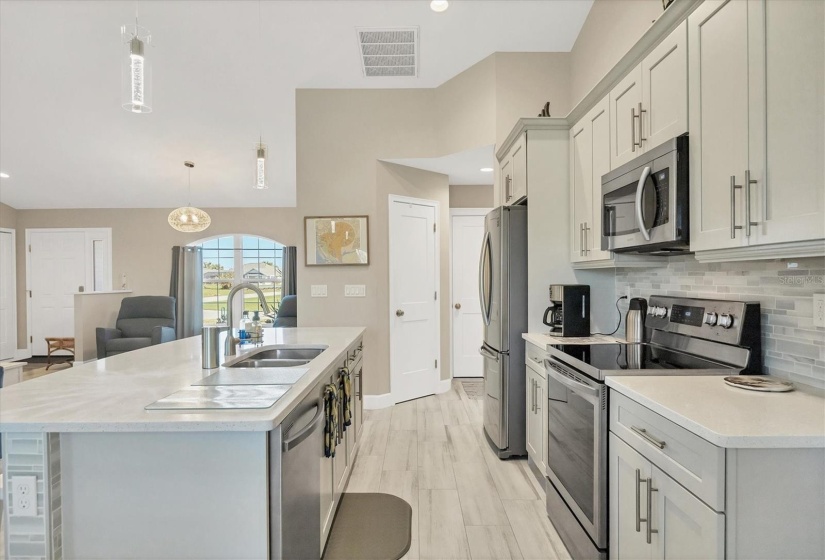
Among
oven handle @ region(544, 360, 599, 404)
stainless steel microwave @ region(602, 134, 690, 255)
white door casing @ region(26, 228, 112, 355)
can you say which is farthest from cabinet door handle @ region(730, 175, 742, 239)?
white door casing @ region(26, 228, 112, 355)

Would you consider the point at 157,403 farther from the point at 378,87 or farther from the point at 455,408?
the point at 378,87

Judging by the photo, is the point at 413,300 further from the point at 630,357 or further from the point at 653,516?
the point at 653,516

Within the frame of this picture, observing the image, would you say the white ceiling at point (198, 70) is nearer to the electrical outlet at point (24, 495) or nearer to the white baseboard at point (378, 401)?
the white baseboard at point (378, 401)

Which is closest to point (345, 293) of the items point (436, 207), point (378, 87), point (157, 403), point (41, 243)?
point (436, 207)

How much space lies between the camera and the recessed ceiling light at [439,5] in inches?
123

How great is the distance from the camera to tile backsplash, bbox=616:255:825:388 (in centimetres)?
142

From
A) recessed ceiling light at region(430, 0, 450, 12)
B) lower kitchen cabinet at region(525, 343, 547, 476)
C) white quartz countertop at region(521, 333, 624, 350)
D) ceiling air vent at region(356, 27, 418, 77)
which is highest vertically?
recessed ceiling light at region(430, 0, 450, 12)

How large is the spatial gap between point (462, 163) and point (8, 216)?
25.4 feet

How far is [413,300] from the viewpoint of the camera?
453cm

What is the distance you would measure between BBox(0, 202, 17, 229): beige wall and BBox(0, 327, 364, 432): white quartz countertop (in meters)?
7.33

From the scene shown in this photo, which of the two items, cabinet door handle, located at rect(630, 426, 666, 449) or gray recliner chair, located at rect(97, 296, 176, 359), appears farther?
gray recliner chair, located at rect(97, 296, 176, 359)

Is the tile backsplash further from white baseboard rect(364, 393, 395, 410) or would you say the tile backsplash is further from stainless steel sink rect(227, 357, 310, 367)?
white baseboard rect(364, 393, 395, 410)

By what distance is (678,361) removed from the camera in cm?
193

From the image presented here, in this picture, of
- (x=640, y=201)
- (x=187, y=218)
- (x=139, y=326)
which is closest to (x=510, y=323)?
(x=640, y=201)
